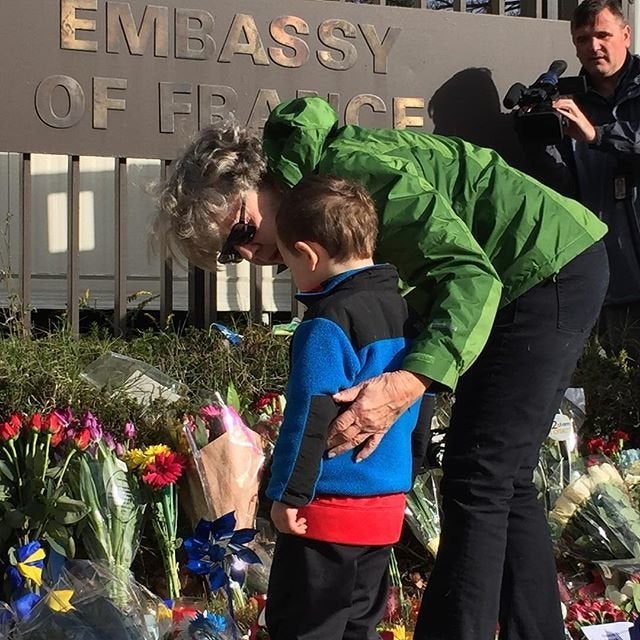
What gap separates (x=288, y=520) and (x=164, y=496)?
105 centimetres

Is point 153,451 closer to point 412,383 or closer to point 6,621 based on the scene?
point 6,621

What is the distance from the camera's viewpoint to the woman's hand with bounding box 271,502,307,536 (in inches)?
78.9

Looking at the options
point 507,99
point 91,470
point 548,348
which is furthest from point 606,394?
point 91,470

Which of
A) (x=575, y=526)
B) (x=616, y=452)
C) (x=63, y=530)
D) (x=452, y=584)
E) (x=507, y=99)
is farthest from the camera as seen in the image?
(x=507, y=99)

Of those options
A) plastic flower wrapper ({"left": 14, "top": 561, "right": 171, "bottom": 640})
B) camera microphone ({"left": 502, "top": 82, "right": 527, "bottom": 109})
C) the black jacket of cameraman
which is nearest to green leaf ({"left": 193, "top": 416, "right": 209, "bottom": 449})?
plastic flower wrapper ({"left": 14, "top": 561, "right": 171, "bottom": 640})

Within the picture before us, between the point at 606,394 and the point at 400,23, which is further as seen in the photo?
the point at 400,23

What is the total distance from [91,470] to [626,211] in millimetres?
2561

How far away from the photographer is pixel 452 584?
7.58 ft

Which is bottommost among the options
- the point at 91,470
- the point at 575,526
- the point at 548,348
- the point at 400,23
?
the point at 575,526

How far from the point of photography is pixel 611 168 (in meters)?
4.41

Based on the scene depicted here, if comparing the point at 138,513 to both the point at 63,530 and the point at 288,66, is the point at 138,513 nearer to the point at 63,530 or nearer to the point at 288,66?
the point at 63,530

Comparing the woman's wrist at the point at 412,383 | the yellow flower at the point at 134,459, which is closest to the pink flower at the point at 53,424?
the yellow flower at the point at 134,459

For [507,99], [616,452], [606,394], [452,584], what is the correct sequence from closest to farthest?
1. [452,584]
2. [616,452]
3. [606,394]
4. [507,99]

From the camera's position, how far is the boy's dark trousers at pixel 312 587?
2.05 metres
